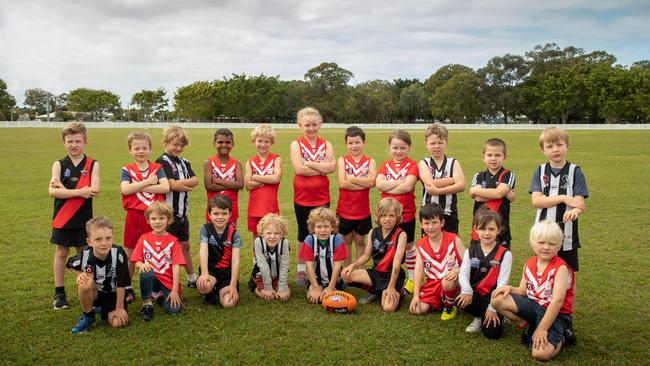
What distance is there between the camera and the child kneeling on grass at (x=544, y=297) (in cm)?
394

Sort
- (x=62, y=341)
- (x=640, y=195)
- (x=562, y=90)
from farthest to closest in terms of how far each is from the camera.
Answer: (x=562, y=90) → (x=640, y=195) → (x=62, y=341)

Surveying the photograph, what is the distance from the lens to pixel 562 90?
246 feet

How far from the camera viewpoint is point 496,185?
5.12m

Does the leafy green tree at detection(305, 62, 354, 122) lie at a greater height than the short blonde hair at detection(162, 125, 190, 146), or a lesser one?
greater

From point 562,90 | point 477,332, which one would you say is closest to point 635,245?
point 477,332

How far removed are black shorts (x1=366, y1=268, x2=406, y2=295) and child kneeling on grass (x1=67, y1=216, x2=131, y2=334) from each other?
2.37 meters

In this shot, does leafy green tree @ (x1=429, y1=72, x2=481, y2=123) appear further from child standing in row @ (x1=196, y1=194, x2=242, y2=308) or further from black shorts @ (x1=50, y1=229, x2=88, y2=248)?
black shorts @ (x1=50, y1=229, x2=88, y2=248)

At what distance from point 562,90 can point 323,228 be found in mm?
79580

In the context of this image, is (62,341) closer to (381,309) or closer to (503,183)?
(381,309)

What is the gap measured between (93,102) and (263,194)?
106 metres

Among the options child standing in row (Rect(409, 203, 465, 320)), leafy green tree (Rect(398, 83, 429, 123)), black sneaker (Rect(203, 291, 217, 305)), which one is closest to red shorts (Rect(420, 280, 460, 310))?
child standing in row (Rect(409, 203, 465, 320))

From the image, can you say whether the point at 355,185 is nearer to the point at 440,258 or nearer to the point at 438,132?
the point at 438,132

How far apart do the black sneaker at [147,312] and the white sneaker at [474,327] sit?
286cm

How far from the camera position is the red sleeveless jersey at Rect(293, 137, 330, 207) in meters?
5.84
